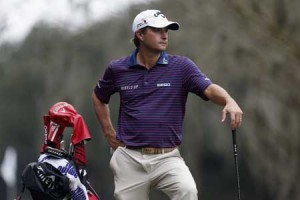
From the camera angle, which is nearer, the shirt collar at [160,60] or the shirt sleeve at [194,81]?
the shirt sleeve at [194,81]

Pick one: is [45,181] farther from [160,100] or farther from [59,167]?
[160,100]

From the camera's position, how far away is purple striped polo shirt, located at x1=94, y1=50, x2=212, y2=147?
598 centimetres

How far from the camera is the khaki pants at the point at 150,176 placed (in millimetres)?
5891

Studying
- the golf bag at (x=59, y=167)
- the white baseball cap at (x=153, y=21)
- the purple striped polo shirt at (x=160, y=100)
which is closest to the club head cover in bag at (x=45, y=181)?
the golf bag at (x=59, y=167)

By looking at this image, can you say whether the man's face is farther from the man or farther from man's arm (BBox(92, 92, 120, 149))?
man's arm (BBox(92, 92, 120, 149))

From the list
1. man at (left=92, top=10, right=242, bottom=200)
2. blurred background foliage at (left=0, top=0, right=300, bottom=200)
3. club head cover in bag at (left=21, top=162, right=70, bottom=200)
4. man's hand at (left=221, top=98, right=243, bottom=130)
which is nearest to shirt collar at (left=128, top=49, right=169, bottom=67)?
man at (left=92, top=10, right=242, bottom=200)

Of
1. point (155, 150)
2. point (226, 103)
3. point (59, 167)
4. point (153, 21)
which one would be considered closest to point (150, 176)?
point (155, 150)

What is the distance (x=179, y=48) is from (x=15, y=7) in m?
1.70

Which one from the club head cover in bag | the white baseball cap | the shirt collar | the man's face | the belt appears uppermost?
the white baseball cap

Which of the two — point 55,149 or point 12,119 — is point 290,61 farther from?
point 55,149

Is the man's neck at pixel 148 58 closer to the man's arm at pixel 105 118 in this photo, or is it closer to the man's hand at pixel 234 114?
the man's arm at pixel 105 118

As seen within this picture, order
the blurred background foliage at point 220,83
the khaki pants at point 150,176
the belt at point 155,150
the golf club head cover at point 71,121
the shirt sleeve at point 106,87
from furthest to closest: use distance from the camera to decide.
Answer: the blurred background foliage at point 220,83
the shirt sleeve at point 106,87
the golf club head cover at point 71,121
the belt at point 155,150
the khaki pants at point 150,176

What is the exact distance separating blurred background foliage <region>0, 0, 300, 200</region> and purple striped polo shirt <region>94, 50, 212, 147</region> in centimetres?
333

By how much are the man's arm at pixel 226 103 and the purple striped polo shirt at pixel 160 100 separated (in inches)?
2.2
